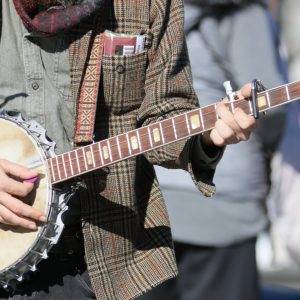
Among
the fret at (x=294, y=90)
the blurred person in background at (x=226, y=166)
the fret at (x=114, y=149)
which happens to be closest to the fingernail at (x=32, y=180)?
the fret at (x=114, y=149)

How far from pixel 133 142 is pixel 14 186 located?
340 millimetres

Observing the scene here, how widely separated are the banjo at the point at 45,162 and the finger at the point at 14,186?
6 cm

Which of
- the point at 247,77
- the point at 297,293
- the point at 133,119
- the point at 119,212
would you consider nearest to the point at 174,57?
the point at 133,119

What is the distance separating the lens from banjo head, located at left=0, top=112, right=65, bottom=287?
289 cm

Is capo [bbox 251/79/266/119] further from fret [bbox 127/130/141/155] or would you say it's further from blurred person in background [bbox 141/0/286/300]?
blurred person in background [bbox 141/0/286/300]

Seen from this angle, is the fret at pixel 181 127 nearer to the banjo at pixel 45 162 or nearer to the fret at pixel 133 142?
the banjo at pixel 45 162

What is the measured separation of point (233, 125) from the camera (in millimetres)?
2691

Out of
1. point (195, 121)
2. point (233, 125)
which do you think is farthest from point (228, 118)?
point (195, 121)

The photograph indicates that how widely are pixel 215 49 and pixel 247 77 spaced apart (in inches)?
7.1

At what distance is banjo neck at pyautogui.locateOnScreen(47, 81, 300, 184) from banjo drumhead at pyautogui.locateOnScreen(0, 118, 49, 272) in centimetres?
4

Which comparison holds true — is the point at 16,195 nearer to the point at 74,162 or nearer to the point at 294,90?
the point at 74,162

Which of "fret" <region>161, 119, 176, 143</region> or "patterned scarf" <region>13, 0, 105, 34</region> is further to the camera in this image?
"patterned scarf" <region>13, 0, 105, 34</region>

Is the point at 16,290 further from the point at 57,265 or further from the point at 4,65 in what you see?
the point at 4,65

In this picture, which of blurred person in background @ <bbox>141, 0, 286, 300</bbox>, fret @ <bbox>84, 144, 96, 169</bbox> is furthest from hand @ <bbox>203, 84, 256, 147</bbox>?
blurred person in background @ <bbox>141, 0, 286, 300</bbox>
